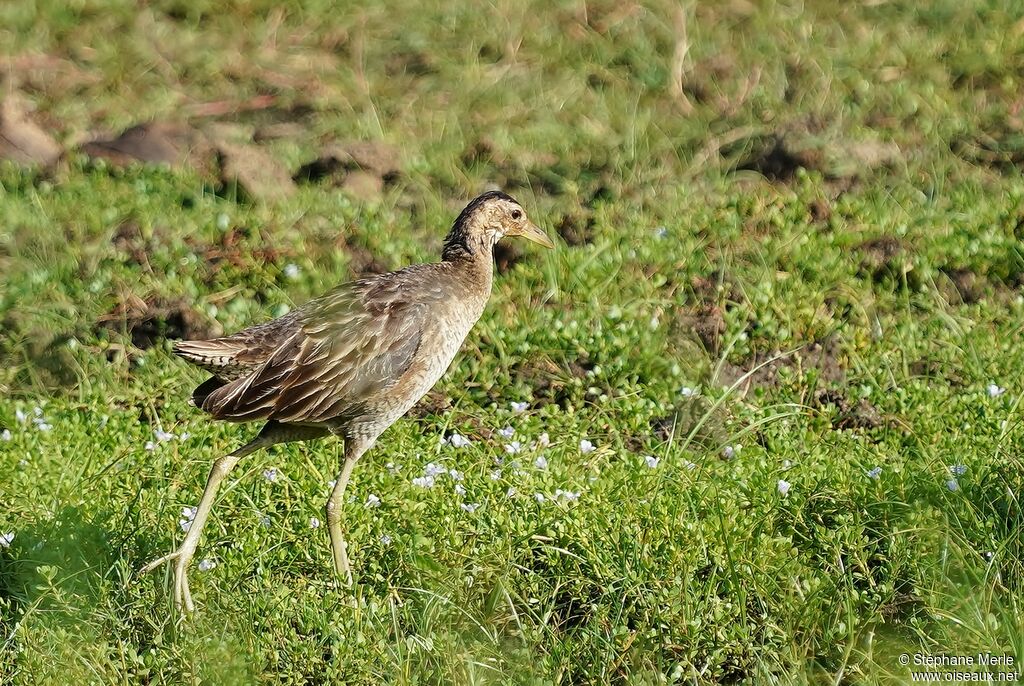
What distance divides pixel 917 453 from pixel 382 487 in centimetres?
217

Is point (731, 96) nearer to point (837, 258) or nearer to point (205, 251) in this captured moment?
point (837, 258)

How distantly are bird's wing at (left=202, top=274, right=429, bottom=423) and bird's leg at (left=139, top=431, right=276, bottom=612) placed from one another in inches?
6.0

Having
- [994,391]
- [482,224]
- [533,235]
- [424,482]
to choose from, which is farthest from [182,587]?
[994,391]

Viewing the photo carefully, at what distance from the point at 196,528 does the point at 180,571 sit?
0.21 metres

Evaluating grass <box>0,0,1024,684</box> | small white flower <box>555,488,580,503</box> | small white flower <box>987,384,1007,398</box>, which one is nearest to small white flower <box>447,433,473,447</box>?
grass <box>0,0,1024,684</box>

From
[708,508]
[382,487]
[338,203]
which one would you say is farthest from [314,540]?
[338,203]

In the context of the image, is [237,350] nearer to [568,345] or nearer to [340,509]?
[340,509]

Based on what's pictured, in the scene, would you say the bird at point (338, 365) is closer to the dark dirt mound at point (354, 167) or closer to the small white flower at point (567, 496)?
the small white flower at point (567, 496)

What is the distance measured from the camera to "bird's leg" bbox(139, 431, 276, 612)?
16.4ft

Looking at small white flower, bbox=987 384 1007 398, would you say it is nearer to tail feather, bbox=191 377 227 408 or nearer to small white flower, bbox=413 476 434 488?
small white flower, bbox=413 476 434 488

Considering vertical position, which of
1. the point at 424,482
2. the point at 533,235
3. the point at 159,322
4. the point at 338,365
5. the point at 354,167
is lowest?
the point at 354,167

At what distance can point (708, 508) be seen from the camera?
534cm

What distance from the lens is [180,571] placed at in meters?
5.05

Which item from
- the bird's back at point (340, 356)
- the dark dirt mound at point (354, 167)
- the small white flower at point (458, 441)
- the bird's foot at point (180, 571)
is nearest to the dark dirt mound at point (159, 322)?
the bird's back at point (340, 356)
